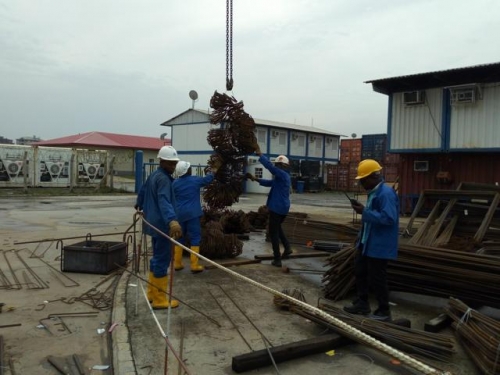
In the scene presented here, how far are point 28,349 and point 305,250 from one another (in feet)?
20.5

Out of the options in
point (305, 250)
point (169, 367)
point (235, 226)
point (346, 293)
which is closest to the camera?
point (169, 367)

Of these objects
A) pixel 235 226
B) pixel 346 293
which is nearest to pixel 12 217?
pixel 235 226

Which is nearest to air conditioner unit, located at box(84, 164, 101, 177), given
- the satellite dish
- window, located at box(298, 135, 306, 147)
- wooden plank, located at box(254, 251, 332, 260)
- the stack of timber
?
the satellite dish

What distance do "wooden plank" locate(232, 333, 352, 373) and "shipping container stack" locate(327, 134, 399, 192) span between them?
27.2m

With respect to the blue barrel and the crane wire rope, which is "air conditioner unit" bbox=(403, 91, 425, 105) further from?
the blue barrel

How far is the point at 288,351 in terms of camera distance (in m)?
3.93

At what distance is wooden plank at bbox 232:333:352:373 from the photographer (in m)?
3.73

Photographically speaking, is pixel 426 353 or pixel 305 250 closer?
pixel 426 353

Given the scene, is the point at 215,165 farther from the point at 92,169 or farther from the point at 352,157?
the point at 352,157

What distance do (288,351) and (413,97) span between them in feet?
46.1

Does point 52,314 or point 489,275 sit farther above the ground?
point 489,275

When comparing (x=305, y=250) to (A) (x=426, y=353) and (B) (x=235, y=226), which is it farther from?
(A) (x=426, y=353)

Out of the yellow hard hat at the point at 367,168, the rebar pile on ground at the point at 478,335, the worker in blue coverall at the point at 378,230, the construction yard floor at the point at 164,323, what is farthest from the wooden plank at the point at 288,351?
the yellow hard hat at the point at 367,168

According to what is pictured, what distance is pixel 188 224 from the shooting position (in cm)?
721
